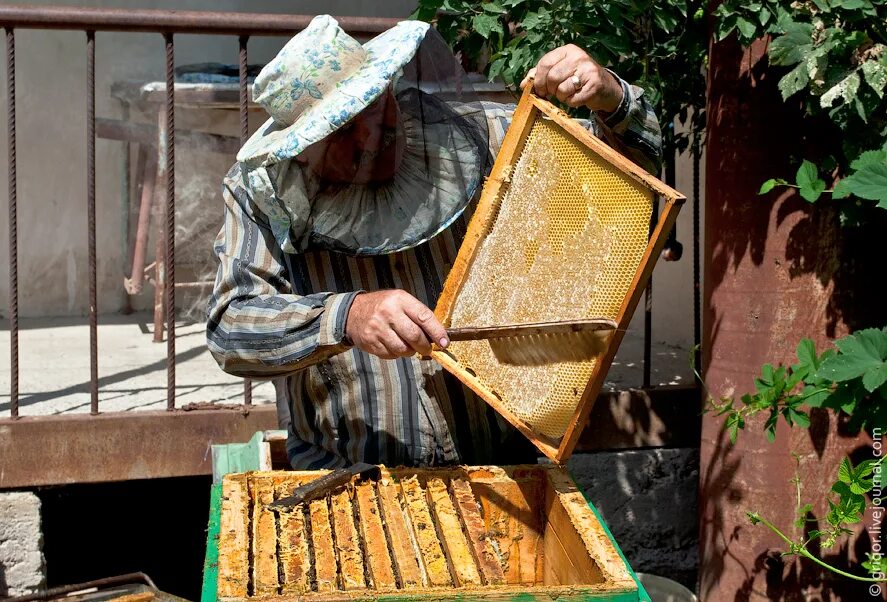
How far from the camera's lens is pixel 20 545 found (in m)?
2.91

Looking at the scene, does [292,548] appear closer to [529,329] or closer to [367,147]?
[529,329]

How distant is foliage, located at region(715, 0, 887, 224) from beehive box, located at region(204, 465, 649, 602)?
0.90 m

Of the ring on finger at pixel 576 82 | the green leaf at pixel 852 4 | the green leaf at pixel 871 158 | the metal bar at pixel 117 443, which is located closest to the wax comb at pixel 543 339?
the ring on finger at pixel 576 82

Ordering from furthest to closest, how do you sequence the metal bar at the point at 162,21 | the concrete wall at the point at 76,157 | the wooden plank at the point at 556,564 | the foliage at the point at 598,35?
the concrete wall at the point at 76,157 → the metal bar at the point at 162,21 → the foliage at the point at 598,35 → the wooden plank at the point at 556,564

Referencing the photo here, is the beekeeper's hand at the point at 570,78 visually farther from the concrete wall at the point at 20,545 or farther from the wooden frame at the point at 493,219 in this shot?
the concrete wall at the point at 20,545

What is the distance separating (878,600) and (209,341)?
1.77 meters

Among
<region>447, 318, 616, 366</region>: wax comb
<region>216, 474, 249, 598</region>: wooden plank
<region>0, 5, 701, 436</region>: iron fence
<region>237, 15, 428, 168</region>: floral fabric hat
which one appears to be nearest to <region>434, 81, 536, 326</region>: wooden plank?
<region>447, 318, 616, 366</region>: wax comb

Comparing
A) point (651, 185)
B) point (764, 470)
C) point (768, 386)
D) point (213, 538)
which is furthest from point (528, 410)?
point (764, 470)

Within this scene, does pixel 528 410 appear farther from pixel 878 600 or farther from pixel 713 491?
pixel 878 600

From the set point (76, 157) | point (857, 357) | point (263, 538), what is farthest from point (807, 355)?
point (76, 157)

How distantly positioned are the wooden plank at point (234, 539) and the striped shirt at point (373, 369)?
23 centimetres

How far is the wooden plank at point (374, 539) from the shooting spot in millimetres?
1499

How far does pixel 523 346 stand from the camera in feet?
5.61

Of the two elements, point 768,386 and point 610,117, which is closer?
point 610,117
